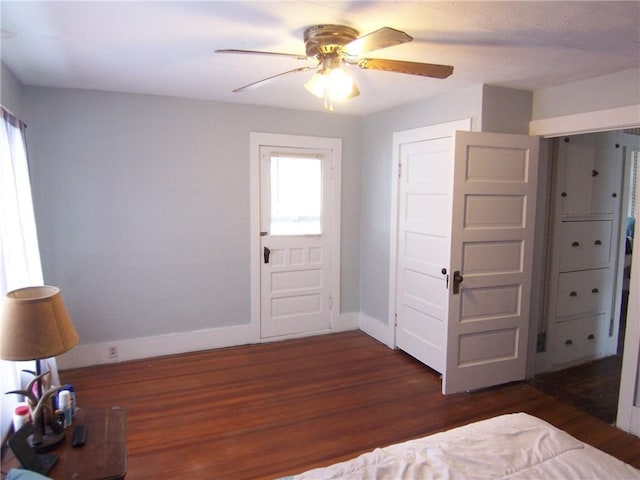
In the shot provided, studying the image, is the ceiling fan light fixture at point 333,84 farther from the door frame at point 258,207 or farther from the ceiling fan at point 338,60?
the door frame at point 258,207

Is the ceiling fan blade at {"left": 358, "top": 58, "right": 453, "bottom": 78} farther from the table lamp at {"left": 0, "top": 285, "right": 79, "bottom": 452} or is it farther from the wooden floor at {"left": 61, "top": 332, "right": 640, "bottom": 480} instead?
the wooden floor at {"left": 61, "top": 332, "right": 640, "bottom": 480}

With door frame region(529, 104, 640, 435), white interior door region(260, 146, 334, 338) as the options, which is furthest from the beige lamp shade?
door frame region(529, 104, 640, 435)

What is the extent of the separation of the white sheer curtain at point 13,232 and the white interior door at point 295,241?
1.97 meters

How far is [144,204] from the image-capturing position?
370 centimetres

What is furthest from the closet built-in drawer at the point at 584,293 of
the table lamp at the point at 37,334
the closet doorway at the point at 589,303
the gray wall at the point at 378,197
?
the table lamp at the point at 37,334

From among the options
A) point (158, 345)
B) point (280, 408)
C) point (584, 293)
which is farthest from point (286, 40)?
point (584, 293)

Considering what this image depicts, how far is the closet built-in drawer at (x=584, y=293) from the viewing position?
146 inches

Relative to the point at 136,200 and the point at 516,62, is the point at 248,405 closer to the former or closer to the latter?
the point at 136,200

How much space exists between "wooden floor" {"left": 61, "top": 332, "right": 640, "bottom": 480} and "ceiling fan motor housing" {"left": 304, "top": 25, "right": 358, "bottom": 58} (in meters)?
2.28

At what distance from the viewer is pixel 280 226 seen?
4258 mm

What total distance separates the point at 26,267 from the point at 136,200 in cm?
127

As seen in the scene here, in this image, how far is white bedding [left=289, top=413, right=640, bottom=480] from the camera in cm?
138

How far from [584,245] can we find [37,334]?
4.15 metres

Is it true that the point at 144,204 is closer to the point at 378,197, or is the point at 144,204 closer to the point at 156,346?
the point at 156,346
